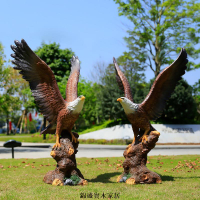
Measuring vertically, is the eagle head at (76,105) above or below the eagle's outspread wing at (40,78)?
below

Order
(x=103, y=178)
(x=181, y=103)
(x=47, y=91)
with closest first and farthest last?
(x=47, y=91) < (x=103, y=178) < (x=181, y=103)

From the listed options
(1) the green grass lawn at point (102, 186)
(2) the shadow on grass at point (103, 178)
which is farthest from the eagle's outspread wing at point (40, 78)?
(2) the shadow on grass at point (103, 178)

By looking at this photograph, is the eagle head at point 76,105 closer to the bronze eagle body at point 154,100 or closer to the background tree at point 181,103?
the bronze eagle body at point 154,100

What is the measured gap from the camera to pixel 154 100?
7219 mm

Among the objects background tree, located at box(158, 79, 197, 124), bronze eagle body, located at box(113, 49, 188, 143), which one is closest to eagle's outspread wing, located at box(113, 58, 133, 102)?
bronze eagle body, located at box(113, 49, 188, 143)

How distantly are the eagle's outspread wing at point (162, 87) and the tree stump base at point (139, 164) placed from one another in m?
0.67

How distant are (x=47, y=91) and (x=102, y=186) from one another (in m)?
2.77

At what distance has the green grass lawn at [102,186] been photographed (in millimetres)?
5426

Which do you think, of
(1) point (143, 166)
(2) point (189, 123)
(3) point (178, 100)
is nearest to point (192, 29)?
(3) point (178, 100)

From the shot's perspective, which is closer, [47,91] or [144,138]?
[47,91]

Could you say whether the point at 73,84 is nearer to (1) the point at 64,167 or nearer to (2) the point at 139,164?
(1) the point at 64,167

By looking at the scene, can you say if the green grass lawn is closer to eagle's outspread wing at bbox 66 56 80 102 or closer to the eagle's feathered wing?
the eagle's feathered wing

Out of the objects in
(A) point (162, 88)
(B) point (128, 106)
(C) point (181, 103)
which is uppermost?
(C) point (181, 103)

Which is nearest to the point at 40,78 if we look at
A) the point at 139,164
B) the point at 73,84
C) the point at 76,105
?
the point at 73,84
